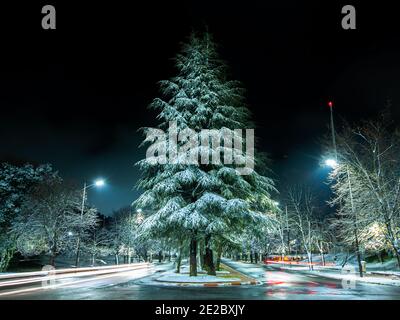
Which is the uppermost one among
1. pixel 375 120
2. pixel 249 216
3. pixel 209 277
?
pixel 375 120

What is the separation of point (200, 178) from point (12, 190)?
26.7m

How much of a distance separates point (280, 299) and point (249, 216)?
9.24m

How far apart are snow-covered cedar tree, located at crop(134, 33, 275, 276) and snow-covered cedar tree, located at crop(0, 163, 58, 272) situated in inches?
822

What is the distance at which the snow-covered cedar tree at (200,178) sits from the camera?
2152cm

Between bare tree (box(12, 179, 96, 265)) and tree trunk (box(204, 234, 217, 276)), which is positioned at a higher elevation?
bare tree (box(12, 179, 96, 265))

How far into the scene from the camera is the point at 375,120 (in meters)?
25.5

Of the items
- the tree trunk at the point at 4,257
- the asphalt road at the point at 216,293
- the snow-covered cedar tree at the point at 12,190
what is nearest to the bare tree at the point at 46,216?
the snow-covered cedar tree at the point at 12,190

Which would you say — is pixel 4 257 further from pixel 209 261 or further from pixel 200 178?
pixel 200 178

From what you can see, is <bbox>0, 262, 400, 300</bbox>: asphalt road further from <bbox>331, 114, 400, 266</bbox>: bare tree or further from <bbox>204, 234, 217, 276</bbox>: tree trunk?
<bbox>331, 114, 400, 266</bbox>: bare tree

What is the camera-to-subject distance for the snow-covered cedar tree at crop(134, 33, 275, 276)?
21.5m

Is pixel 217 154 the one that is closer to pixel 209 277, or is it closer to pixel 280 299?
pixel 209 277

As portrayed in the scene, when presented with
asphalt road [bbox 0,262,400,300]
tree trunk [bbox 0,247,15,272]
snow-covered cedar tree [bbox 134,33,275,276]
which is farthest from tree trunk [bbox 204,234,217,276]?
tree trunk [bbox 0,247,15,272]

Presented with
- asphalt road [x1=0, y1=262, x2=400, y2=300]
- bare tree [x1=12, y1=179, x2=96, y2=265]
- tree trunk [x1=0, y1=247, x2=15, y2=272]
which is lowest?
tree trunk [x1=0, y1=247, x2=15, y2=272]
